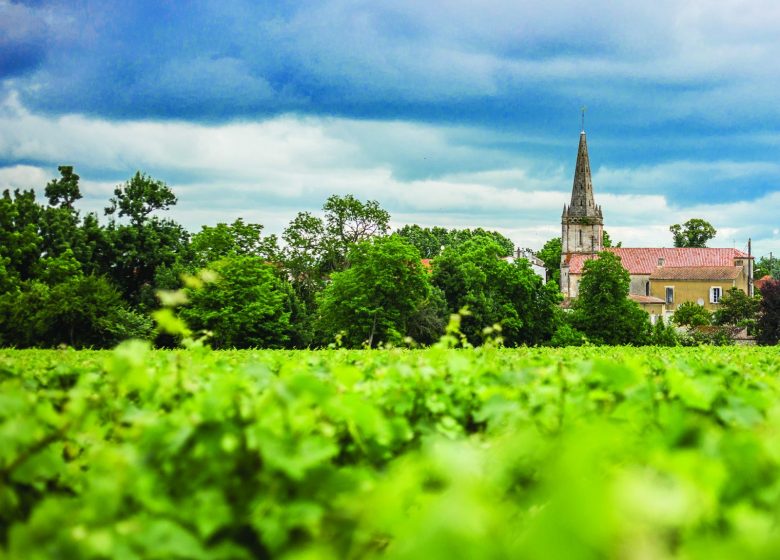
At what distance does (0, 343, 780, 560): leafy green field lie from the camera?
3.74 feet

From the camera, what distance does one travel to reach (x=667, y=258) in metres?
98.9

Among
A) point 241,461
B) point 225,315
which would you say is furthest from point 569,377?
point 225,315

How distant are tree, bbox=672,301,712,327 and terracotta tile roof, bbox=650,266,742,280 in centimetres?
1177

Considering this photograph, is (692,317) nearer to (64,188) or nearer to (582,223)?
(582,223)

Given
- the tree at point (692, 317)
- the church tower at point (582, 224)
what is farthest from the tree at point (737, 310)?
the church tower at point (582, 224)

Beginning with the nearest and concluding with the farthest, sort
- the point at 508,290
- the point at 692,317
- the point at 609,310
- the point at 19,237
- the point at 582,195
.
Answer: the point at 19,237
the point at 609,310
the point at 508,290
the point at 692,317
the point at 582,195

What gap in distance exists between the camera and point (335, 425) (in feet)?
8.55

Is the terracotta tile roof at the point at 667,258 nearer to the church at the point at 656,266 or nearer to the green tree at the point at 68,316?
the church at the point at 656,266

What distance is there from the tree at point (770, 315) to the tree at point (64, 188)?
2552 inches

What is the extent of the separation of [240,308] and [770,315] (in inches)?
1951

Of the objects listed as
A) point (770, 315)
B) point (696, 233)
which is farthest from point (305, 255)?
point (696, 233)

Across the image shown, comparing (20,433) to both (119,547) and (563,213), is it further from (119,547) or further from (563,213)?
(563,213)

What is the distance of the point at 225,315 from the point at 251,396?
49394mm

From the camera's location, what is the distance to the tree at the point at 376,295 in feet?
172
